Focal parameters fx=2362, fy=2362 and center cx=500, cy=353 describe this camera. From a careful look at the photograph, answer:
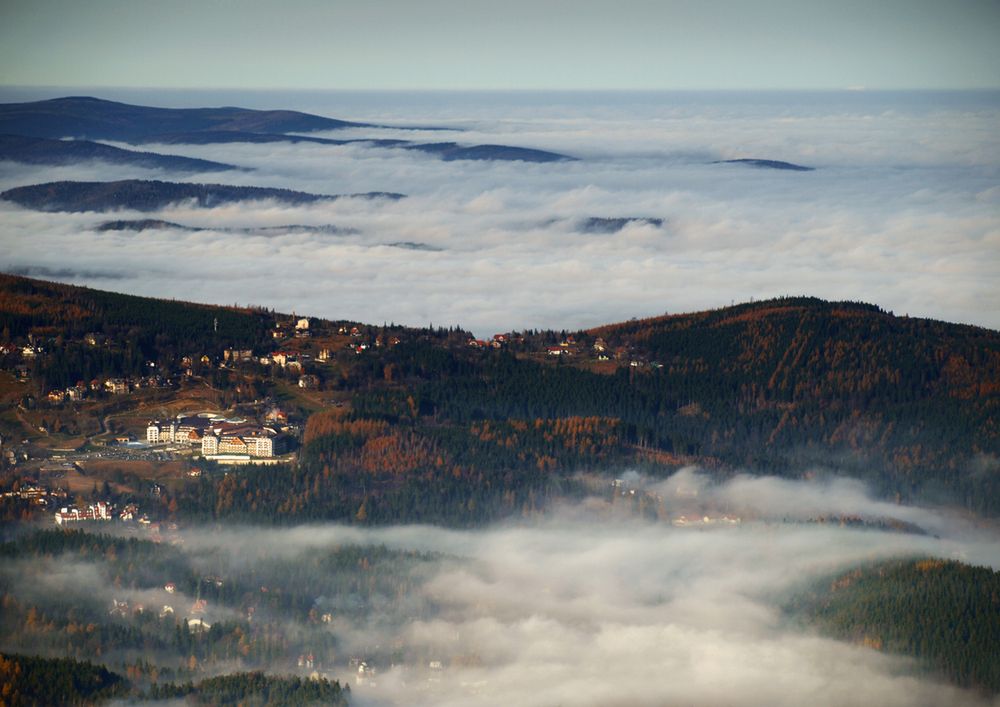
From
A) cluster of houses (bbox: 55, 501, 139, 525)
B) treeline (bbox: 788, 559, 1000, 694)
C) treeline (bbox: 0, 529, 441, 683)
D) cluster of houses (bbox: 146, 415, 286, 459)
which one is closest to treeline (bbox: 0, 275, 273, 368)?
cluster of houses (bbox: 146, 415, 286, 459)

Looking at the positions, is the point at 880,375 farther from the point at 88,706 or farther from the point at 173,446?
the point at 88,706

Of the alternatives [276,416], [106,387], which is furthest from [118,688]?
[106,387]

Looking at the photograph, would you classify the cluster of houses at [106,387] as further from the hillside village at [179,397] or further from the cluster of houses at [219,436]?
the cluster of houses at [219,436]

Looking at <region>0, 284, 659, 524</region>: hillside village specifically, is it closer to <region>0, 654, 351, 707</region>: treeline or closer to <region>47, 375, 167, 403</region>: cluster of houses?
<region>47, 375, 167, 403</region>: cluster of houses

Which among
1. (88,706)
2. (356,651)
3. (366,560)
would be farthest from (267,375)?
(88,706)

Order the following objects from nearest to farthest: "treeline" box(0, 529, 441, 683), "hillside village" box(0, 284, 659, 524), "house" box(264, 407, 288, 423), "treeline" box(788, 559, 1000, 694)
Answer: "treeline" box(0, 529, 441, 683) < "treeline" box(788, 559, 1000, 694) < "hillside village" box(0, 284, 659, 524) < "house" box(264, 407, 288, 423)
